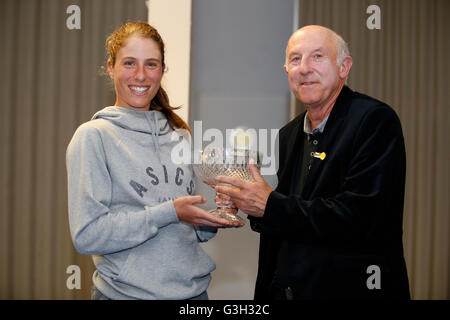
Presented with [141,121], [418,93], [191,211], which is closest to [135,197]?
[191,211]

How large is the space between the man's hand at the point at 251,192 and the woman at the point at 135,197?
0.35 ft

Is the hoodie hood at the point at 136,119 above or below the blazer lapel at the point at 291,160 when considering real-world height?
above

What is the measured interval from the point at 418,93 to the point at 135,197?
9.39 feet

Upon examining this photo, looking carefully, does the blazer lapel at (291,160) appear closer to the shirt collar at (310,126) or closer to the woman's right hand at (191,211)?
the shirt collar at (310,126)

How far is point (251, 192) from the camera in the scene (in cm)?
131

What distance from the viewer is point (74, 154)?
118 cm

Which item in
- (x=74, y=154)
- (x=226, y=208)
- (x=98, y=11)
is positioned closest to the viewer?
(x=74, y=154)

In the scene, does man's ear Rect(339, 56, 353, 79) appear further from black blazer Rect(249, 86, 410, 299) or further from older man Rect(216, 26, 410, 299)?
black blazer Rect(249, 86, 410, 299)

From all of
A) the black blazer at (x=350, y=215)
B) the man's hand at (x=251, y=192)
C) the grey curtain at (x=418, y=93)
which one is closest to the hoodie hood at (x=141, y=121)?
the man's hand at (x=251, y=192)

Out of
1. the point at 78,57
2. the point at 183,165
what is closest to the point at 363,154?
the point at 183,165

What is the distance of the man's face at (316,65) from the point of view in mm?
1407

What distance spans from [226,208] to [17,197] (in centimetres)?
238

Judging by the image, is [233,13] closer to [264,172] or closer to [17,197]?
[264,172]

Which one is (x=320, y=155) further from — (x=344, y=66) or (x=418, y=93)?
(x=418, y=93)
